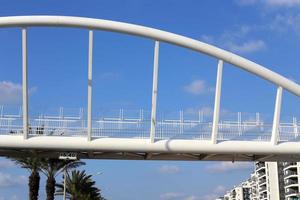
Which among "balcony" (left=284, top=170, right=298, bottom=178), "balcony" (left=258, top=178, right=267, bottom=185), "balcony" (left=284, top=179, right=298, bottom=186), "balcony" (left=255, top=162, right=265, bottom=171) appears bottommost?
"balcony" (left=284, top=179, right=298, bottom=186)

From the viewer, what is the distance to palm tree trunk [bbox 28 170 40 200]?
4919cm

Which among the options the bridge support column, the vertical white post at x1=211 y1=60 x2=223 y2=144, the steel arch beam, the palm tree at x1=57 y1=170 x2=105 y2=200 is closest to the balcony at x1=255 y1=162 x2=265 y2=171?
the palm tree at x1=57 y1=170 x2=105 y2=200

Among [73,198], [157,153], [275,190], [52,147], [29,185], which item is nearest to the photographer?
Answer: [52,147]

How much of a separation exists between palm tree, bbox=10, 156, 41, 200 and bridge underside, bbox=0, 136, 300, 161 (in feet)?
66.3

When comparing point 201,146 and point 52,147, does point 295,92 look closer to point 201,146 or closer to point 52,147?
point 201,146

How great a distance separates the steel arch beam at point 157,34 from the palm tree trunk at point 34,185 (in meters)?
24.2

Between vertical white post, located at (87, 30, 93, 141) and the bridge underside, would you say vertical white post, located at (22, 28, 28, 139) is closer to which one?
the bridge underside

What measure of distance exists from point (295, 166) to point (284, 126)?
367 ft

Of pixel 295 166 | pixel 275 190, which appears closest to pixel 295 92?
pixel 295 166

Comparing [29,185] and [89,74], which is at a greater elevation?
[89,74]

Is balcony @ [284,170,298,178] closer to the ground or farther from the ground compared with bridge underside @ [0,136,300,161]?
farther from the ground

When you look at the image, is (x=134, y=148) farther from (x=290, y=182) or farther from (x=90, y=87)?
(x=290, y=182)

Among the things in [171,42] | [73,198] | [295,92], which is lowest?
[73,198]

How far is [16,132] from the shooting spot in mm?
27938
